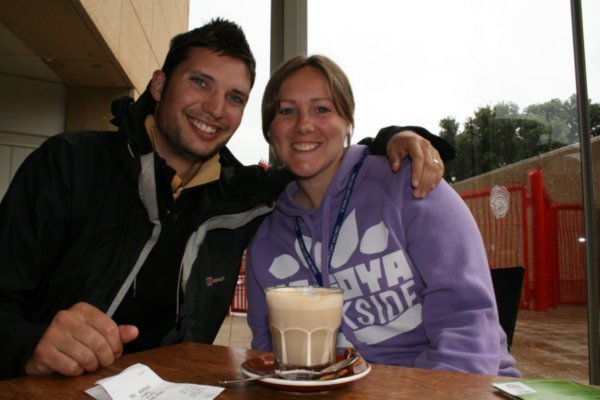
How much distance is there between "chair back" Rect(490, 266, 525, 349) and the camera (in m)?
1.61

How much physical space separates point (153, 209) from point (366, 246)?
738 mm

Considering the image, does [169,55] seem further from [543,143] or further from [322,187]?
[543,143]

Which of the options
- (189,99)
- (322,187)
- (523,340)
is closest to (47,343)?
(322,187)

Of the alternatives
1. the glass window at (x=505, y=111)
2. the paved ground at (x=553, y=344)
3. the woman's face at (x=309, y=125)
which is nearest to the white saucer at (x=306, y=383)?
the woman's face at (x=309, y=125)

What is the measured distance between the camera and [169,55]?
6.82ft

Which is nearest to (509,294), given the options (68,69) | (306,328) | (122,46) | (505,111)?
(306,328)

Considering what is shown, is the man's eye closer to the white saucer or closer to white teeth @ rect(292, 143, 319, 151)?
white teeth @ rect(292, 143, 319, 151)

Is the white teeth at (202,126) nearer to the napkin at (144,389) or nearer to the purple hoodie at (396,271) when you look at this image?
the purple hoodie at (396,271)

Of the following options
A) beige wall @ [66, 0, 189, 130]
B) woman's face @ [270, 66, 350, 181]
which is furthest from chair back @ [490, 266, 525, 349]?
beige wall @ [66, 0, 189, 130]

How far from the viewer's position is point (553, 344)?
116 inches

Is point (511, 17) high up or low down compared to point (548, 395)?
up

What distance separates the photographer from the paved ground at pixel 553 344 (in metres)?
2.76

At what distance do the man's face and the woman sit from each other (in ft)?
Answer: 0.65

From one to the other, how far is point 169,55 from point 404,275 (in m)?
1.42
